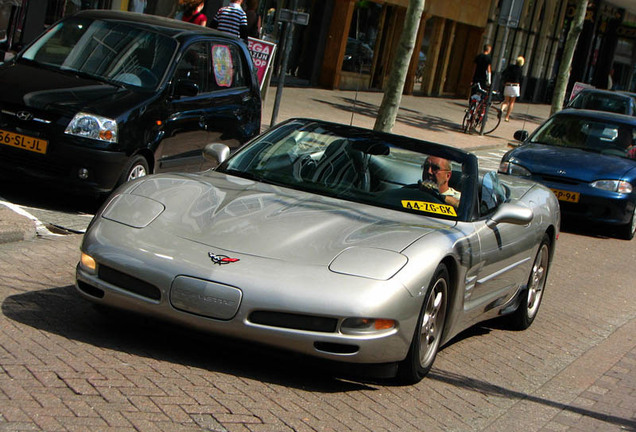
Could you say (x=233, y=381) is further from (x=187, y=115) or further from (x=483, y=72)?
(x=483, y=72)

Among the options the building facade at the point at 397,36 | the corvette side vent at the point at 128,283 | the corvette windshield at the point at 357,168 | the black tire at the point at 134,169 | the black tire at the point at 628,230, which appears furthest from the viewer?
the building facade at the point at 397,36

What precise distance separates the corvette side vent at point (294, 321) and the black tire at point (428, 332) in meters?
0.57

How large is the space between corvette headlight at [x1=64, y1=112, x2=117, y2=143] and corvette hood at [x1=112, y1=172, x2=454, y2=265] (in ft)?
9.78

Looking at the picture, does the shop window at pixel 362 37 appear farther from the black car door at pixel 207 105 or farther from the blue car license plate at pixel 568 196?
the black car door at pixel 207 105

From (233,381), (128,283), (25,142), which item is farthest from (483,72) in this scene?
(233,381)

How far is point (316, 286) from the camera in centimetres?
487

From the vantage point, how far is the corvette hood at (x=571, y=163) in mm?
13055

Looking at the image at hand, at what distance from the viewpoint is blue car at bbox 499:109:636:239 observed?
1295 cm

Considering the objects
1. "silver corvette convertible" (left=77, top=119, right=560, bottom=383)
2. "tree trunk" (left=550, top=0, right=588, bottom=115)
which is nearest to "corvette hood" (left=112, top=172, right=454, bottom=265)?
"silver corvette convertible" (left=77, top=119, right=560, bottom=383)

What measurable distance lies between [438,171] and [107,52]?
4.69 m

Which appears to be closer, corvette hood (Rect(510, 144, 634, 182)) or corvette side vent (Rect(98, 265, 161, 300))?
corvette side vent (Rect(98, 265, 161, 300))

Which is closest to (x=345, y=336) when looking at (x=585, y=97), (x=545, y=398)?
(x=545, y=398)

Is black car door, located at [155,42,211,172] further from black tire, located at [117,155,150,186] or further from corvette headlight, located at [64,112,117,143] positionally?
corvette headlight, located at [64,112,117,143]

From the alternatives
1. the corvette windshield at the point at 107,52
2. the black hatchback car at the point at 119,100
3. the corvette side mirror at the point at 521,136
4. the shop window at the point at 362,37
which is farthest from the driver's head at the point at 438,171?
the shop window at the point at 362,37
